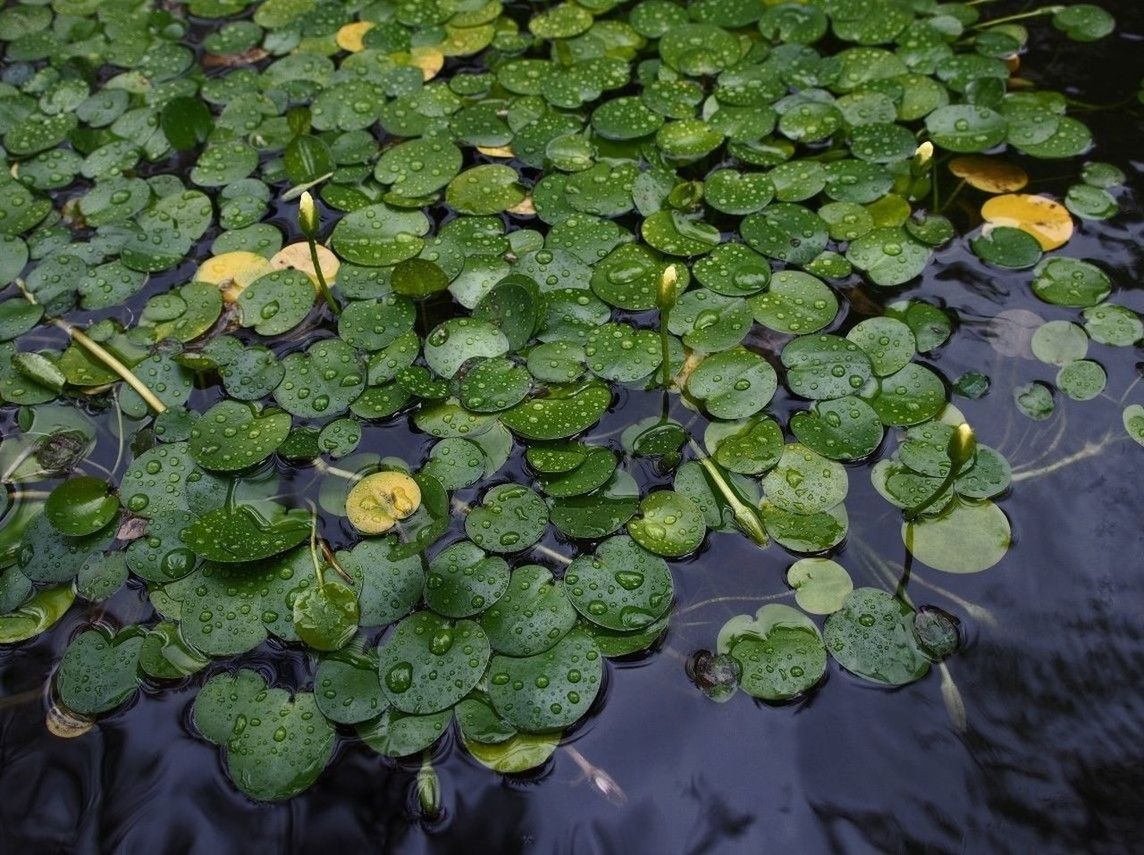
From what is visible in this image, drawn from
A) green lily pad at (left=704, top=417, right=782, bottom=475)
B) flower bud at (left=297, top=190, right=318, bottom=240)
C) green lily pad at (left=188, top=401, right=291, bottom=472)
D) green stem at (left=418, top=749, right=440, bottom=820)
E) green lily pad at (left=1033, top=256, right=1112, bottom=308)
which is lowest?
green stem at (left=418, top=749, right=440, bottom=820)

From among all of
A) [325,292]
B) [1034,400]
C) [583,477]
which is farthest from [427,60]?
[1034,400]

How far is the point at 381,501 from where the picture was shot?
2053mm

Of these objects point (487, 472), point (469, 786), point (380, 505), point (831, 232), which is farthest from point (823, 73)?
point (469, 786)

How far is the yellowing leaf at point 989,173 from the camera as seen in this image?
2.65 m

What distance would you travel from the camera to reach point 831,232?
253cm

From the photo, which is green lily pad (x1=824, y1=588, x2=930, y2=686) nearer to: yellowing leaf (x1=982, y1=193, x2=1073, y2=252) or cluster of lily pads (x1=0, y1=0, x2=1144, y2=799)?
cluster of lily pads (x1=0, y1=0, x2=1144, y2=799)

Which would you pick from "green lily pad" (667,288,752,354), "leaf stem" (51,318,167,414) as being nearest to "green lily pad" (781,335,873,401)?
"green lily pad" (667,288,752,354)

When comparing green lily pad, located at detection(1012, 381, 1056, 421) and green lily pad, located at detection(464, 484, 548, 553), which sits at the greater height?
green lily pad, located at detection(464, 484, 548, 553)

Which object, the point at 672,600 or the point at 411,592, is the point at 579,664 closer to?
the point at 672,600

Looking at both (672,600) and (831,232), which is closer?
(672,600)

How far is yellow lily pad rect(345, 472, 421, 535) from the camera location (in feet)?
6.64

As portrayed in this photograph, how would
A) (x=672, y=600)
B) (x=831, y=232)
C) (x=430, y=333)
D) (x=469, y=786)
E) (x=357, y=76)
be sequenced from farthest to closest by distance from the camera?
(x=357, y=76)
(x=831, y=232)
(x=430, y=333)
(x=672, y=600)
(x=469, y=786)

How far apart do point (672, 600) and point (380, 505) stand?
0.73 meters

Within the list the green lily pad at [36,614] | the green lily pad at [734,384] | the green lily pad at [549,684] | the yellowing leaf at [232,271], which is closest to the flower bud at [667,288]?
the green lily pad at [734,384]
